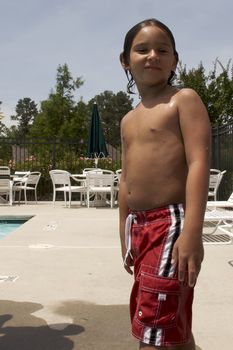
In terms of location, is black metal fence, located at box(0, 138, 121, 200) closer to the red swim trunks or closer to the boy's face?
the boy's face

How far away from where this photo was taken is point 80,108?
1099 inches

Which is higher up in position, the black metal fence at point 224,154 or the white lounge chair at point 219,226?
the black metal fence at point 224,154

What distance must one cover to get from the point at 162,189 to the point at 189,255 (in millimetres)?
256

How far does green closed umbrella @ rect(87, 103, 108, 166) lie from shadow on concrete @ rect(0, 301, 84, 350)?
33.3ft

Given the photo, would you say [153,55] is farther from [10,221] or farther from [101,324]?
[10,221]

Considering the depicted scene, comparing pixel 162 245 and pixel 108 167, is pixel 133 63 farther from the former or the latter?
pixel 108 167

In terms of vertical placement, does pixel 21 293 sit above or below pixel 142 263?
below

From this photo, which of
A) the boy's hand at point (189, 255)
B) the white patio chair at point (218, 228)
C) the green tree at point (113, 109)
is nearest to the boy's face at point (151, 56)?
the boy's hand at point (189, 255)

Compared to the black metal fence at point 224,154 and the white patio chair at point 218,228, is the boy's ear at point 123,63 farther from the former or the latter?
the black metal fence at point 224,154

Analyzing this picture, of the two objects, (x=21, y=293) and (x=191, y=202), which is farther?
(x=21, y=293)

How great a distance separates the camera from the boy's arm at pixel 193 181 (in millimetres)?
1437

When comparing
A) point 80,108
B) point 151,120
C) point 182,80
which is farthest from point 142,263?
point 80,108

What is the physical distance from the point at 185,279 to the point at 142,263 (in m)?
0.17

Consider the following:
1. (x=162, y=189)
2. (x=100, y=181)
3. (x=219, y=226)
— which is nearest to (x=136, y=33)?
(x=162, y=189)
